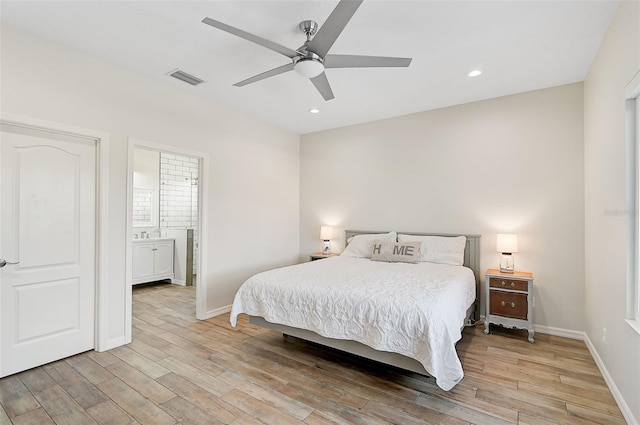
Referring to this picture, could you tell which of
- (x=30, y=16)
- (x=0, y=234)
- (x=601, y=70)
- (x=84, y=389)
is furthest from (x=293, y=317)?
(x=601, y=70)

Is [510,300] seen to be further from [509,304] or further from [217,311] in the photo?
[217,311]

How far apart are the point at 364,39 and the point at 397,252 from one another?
8.41ft

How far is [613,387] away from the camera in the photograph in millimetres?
2303

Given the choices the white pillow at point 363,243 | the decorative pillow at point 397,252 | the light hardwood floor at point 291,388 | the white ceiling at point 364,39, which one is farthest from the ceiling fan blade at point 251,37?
the white pillow at point 363,243

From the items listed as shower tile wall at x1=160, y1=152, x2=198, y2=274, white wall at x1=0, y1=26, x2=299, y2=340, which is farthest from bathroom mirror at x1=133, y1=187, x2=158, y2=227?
white wall at x1=0, y1=26, x2=299, y2=340

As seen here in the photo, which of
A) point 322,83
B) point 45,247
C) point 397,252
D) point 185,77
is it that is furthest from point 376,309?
point 185,77

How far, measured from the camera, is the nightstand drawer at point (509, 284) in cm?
335

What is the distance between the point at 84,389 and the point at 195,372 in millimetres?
814

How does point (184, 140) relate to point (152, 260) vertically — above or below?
above

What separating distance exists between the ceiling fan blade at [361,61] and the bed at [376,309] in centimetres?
184

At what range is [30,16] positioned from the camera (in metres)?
2.39

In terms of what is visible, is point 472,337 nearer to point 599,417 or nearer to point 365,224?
point 599,417

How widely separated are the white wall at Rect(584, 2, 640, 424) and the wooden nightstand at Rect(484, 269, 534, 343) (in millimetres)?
531

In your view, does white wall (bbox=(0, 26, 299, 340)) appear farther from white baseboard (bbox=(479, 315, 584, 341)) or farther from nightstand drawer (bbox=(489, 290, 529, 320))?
white baseboard (bbox=(479, 315, 584, 341))
